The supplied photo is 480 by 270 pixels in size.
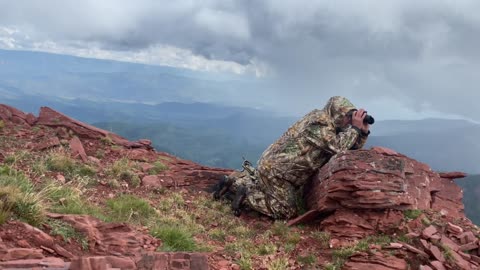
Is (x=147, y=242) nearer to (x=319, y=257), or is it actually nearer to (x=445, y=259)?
(x=319, y=257)

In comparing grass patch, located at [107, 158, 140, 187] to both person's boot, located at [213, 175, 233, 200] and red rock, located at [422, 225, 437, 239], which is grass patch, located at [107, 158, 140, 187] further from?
red rock, located at [422, 225, 437, 239]

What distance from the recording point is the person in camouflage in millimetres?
13148

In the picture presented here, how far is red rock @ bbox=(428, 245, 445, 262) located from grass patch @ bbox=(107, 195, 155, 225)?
20.5 feet

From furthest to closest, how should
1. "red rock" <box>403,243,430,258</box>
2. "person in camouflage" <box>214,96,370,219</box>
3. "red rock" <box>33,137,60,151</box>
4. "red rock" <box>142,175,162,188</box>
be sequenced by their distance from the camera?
"red rock" <box>33,137,60,151</box> → "red rock" <box>142,175,162,188</box> → "person in camouflage" <box>214,96,370,219</box> → "red rock" <box>403,243,430,258</box>

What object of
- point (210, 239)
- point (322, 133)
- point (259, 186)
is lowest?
point (210, 239)

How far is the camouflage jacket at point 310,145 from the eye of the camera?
13.1 meters

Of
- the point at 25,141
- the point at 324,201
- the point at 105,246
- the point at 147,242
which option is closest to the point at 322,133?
the point at 324,201

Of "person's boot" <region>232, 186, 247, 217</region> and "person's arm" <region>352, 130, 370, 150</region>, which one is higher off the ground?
"person's arm" <region>352, 130, 370, 150</region>

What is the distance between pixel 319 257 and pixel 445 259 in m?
2.58

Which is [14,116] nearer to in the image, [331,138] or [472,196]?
[331,138]

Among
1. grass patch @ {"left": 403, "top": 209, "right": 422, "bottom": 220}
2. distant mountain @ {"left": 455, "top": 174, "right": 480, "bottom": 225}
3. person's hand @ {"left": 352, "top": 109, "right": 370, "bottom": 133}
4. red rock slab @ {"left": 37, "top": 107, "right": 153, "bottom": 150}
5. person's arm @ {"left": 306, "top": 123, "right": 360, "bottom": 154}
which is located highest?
person's hand @ {"left": 352, "top": 109, "right": 370, "bottom": 133}

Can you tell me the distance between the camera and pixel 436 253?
9.23 metres

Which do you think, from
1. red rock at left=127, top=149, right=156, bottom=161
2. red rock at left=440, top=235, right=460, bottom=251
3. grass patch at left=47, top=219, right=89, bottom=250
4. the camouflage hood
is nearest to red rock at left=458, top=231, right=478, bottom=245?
red rock at left=440, top=235, right=460, bottom=251

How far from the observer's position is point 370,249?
31.2 ft
